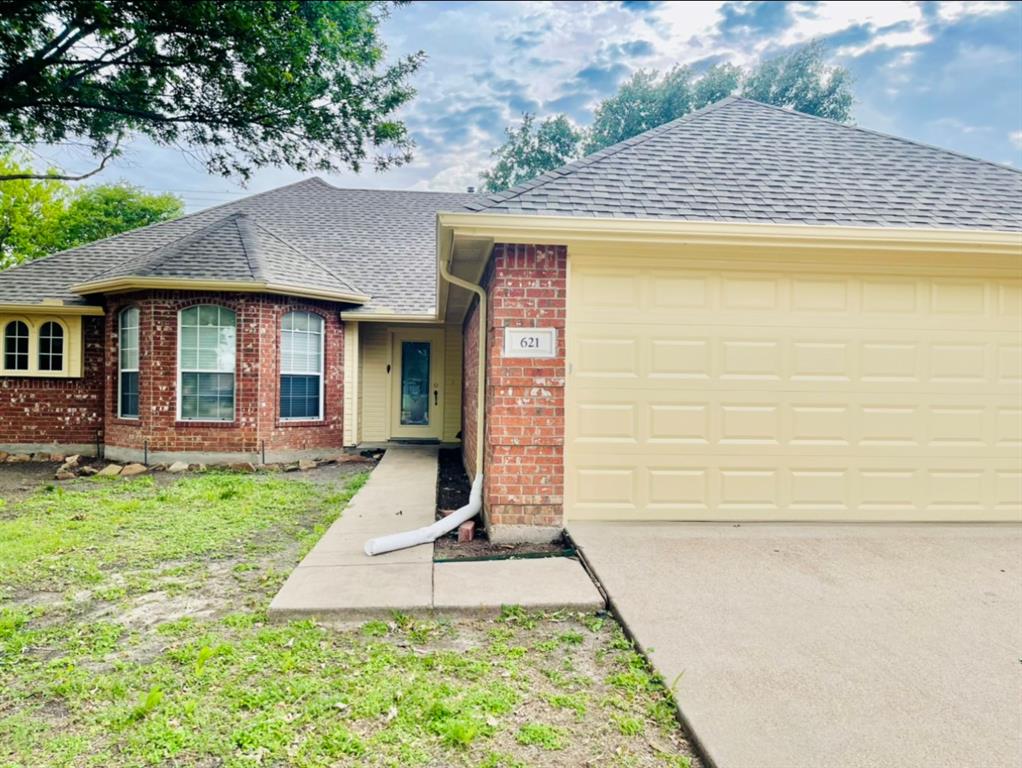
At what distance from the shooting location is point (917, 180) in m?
6.02

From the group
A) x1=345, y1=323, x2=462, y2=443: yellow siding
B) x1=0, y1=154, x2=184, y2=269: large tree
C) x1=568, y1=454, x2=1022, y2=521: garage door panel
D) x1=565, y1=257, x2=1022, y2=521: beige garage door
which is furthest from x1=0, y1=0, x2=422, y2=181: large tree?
x1=0, y1=154, x2=184, y2=269: large tree

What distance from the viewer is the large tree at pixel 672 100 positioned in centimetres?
2594

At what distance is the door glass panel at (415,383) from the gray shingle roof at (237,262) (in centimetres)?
170

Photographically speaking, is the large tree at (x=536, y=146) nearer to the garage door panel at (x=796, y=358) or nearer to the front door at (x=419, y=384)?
the front door at (x=419, y=384)

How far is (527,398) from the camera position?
194 inches

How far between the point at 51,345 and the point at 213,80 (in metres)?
6.21

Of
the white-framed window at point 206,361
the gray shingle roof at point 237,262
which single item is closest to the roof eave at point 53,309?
the gray shingle roof at point 237,262

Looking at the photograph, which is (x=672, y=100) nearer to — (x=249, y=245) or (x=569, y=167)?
(x=249, y=245)

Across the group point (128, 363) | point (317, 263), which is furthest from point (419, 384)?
point (128, 363)

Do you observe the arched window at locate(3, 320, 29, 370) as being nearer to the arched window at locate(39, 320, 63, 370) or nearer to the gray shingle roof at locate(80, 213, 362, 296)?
the arched window at locate(39, 320, 63, 370)

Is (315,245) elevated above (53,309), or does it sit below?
above

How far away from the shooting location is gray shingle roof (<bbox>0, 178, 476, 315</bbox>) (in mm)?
10555

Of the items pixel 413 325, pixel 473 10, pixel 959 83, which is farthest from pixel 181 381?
pixel 959 83

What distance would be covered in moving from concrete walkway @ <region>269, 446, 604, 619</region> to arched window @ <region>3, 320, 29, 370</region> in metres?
9.23
